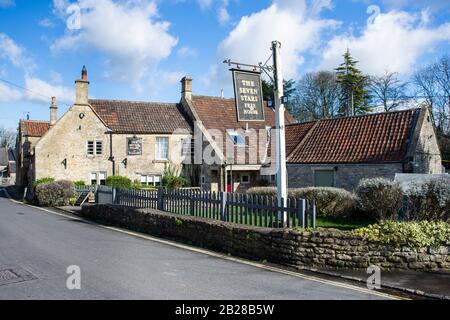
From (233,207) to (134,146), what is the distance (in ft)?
73.8

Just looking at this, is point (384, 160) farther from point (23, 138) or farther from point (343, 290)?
point (23, 138)

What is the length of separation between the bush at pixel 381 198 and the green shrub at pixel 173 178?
1950cm

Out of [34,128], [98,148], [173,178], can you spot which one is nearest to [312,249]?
[173,178]

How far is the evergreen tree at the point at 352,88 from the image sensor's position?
55406mm

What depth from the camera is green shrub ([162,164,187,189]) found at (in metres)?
32.1

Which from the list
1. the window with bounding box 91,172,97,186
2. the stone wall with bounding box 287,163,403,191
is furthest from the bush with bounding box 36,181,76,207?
the stone wall with bounding box 287,163,403,191

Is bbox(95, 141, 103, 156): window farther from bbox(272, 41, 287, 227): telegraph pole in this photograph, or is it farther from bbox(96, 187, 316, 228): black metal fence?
bbox(272, 41, 287, 227): telegraph pole

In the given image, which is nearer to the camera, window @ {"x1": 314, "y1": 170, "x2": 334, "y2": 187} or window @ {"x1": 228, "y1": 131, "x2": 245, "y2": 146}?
window @ {"x1": 314, "y1": 170, "x2": 334, "y2": 187}

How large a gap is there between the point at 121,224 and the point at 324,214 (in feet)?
25.9

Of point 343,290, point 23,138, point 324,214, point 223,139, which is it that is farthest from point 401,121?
point 23,138

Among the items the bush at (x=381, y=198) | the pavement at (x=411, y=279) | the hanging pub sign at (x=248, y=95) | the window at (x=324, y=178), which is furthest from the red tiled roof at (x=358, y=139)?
the pavement at (x=411, y=279)

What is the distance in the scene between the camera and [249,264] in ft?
31.2

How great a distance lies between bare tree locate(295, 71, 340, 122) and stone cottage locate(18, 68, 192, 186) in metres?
30.3

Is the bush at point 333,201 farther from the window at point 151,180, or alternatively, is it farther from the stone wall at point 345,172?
the window at point 151,180
